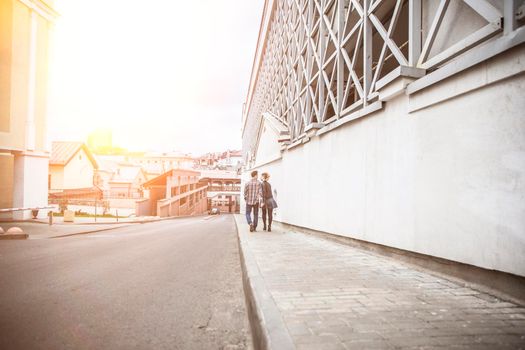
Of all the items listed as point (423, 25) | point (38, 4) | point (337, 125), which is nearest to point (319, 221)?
point (337, 125)

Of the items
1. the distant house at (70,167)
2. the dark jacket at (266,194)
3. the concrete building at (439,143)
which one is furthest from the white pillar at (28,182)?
the distant house at (70,167)

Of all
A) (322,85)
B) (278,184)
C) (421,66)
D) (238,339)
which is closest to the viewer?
(238,339)

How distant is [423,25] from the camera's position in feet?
15.5

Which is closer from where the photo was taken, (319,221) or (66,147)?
(319,221)

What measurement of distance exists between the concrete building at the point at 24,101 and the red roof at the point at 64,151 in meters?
21.7

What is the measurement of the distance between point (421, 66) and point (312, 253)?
3.44 metres

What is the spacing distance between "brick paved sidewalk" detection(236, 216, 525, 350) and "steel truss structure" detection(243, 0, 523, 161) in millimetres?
2671

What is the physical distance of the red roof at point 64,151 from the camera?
119 ft

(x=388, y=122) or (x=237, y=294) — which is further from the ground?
(x=388, y=122)

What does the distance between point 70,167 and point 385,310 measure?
43.3m

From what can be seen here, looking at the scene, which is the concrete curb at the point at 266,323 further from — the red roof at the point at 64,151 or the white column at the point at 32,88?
the red roof at the point at 64,151

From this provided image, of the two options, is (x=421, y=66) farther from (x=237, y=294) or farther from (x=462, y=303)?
(x=237, y=294)

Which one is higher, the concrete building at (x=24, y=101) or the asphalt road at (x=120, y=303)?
the concrete building at (x=24, y=101)

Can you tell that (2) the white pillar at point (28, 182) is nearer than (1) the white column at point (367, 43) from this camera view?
No
